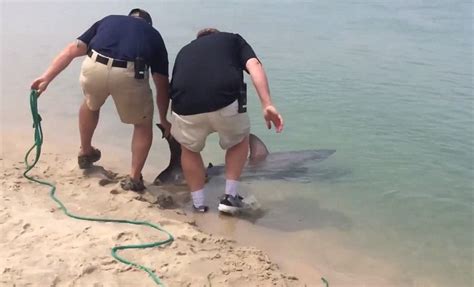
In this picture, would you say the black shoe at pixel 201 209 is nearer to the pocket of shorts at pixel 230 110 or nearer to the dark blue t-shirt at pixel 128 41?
the pocket of shorts at pixel 230 110

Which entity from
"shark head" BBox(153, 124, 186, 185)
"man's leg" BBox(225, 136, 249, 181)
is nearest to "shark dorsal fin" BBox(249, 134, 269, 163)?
"shark head" BBox(153, 124, 186, 185)

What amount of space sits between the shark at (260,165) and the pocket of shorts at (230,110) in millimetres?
1206

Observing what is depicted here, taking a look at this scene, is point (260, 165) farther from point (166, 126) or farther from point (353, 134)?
point (353, 134)

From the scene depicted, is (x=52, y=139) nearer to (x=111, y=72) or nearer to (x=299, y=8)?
(x=111, y=72)

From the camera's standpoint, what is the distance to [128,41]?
15.6ft

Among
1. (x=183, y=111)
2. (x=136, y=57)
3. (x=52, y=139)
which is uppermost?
(x=136, y=57)

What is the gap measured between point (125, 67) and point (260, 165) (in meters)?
2.02

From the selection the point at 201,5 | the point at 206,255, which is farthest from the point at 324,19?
the point at 206,255

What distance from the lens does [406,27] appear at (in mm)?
15656

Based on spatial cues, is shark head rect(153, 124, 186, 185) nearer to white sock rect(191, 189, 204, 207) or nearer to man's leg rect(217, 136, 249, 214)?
white sock rect(191, 189, 204, 207)

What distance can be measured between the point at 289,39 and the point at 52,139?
816 centimetres

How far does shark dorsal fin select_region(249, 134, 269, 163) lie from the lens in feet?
19.7

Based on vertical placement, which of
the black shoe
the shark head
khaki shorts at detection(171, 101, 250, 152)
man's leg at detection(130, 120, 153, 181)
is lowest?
the black shoe

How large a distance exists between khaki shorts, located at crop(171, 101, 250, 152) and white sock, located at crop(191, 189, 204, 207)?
16.7 inches
